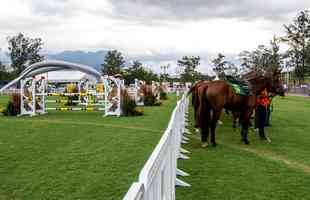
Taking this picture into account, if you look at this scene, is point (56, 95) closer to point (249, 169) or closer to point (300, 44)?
point (249, 169)

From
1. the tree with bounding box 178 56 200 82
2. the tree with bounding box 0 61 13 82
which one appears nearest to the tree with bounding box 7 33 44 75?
the tree with bounding box 0 61 13 82

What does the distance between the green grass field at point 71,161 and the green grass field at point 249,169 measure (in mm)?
977

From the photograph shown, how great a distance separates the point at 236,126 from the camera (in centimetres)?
1444

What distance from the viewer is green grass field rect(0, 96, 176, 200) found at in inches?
229

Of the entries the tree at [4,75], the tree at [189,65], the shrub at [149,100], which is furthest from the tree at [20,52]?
the shrub at [149,100]

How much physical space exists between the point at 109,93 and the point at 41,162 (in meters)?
12.6

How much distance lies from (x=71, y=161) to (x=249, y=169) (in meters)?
3.19

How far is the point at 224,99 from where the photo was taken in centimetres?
1021

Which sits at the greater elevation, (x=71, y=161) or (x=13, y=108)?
(x=13, y=108)

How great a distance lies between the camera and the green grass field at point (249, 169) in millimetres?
5955

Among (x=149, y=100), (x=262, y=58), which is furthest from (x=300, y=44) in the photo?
(x=149, y=100)

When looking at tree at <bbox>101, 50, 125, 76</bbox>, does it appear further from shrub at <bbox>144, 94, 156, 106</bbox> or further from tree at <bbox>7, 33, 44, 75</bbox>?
shrub at <bbox>144, 94, 156, 106</bbox>

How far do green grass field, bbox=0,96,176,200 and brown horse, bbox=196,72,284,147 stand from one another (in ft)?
4.50

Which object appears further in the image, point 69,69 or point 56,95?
point 69,69
